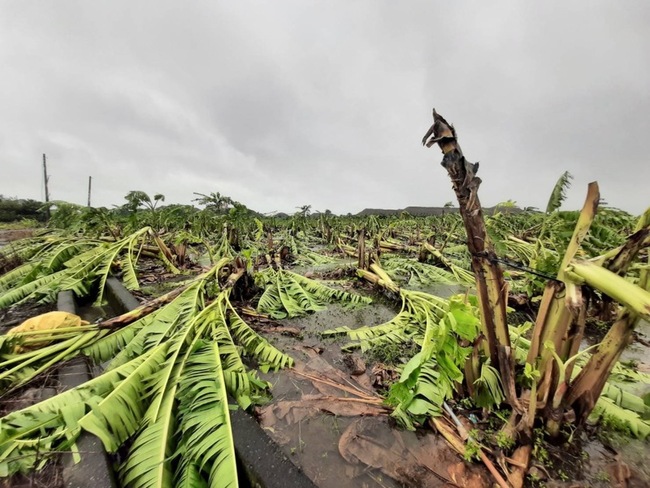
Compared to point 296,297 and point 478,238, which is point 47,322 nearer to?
point 296,297

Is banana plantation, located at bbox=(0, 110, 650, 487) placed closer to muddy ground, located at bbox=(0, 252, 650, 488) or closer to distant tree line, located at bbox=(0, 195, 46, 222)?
muddy ground, located at bbox=(0, 252, 650, 488)

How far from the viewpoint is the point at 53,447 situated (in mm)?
1625

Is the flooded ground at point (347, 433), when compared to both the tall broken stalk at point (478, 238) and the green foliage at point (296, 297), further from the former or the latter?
the green foliage at point (296, 297)

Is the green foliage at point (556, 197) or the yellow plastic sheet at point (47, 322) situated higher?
the green foliage at point (556, 197)

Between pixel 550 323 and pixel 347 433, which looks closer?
pixel 550 323

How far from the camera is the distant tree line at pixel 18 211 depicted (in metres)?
27.5

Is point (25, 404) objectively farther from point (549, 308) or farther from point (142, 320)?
point (549, 308)

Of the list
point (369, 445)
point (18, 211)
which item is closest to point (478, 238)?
point (369, 445)

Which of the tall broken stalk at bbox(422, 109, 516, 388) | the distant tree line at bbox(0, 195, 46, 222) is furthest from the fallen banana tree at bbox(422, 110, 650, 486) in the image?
the distant tree line at bbox(0, 195, 46, 222)

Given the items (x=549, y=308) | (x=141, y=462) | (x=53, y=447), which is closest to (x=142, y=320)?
(x=53, y=447)

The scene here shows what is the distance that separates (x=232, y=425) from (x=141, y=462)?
518 millimetres

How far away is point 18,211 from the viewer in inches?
1137

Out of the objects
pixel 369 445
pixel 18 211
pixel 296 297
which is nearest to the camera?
pixel 369 445

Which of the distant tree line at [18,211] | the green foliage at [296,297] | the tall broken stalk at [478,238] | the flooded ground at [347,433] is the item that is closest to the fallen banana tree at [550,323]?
the tall broken stalk at [478,238]
